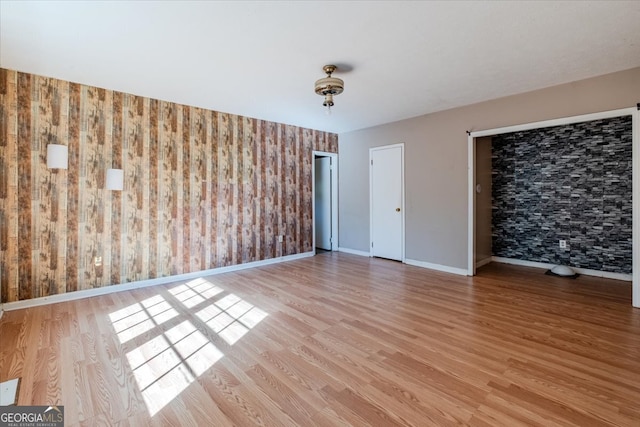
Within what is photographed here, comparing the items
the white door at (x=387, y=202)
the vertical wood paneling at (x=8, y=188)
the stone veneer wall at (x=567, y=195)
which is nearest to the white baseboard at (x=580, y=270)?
the stone veneer wall at (x=567, y=195)

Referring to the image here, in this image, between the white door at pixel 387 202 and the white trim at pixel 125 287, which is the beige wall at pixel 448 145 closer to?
the white door at pixel 387 202

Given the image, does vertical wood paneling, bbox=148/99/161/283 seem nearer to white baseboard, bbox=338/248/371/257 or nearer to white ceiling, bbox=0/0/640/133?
white ceiling, bbox=0/0/640/133

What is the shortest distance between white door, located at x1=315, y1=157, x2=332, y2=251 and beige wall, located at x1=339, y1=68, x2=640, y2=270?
2.68 ft

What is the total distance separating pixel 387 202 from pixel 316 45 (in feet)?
11.3

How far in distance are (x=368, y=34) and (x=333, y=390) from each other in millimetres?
2653

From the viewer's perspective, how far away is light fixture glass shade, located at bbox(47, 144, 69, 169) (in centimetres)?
332

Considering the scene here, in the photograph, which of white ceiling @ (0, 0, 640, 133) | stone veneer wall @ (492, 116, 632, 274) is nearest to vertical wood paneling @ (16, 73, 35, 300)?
white ceiling @ (0, 0, 640, 133)

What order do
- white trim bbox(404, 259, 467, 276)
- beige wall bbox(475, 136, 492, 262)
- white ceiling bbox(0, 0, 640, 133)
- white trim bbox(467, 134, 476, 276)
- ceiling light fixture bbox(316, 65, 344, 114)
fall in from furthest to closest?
beige wall bbox(475, 136, 492, 262), white trim bbox(404, 259, 467, 276), white trim bbox(467, 134, 476, 276), ceiling light fixture bbox(316, 65, 344, 114), white ceiling bbox(0, 0, 640, 133)

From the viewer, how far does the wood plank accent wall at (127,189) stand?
10.7ft

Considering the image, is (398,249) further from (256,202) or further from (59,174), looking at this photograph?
(59,174)

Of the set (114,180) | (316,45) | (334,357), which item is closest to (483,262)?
(334,357)

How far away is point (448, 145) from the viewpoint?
4.64 meters

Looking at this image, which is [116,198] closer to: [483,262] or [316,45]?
[316,45]

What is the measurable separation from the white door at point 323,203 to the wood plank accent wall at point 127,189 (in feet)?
4.22
